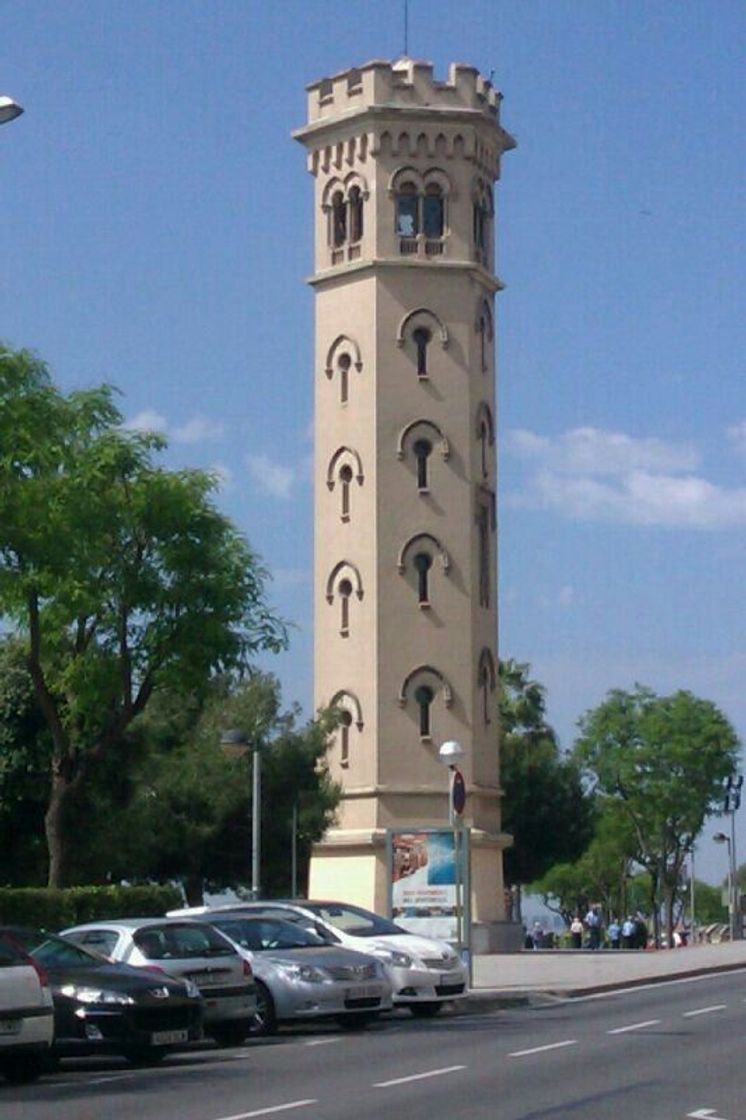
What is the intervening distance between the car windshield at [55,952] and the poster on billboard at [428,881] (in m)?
11.6

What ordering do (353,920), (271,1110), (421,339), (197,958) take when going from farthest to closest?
(421,339) < (353,920) < (197,958) < (271,1110)

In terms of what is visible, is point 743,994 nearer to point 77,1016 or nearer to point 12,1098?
point 77,1016

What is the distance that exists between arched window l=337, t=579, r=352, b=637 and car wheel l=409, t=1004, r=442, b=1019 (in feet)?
103

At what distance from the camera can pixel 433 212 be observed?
208ft

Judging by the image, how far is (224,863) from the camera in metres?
61.6

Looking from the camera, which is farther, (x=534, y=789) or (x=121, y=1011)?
(x=534, y=789)

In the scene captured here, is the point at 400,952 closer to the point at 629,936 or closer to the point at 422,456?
the point at 422,456

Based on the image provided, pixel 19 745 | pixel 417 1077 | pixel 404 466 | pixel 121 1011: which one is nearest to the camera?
pixel 417 1077

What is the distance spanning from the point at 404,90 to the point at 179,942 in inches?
1689

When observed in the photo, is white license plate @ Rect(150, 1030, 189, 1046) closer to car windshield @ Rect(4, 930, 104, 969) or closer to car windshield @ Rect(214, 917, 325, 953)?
car windshield @ Rect(4, 930, 104, 969)

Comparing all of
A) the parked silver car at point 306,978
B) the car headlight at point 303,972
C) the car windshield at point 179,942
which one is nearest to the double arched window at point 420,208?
the parked silver car at point 306,978

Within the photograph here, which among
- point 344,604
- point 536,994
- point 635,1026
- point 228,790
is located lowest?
point 635,1026

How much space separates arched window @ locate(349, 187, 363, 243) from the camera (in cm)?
6347

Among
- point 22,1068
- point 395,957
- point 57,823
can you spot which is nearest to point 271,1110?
point 22,1068
